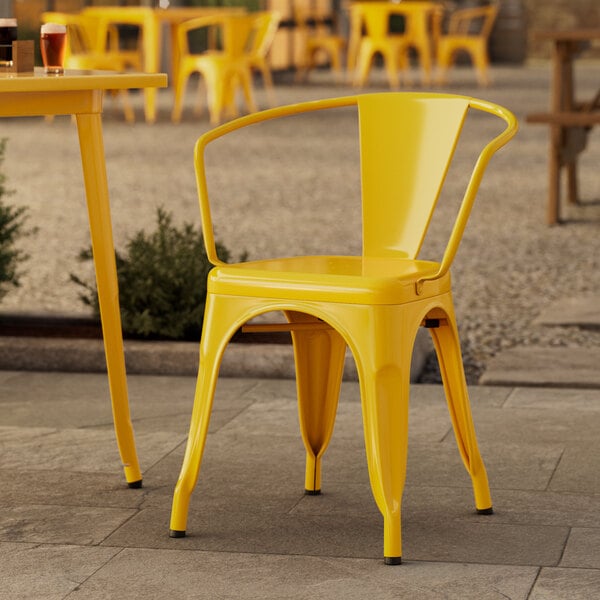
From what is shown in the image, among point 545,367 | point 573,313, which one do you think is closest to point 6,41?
point 545,367

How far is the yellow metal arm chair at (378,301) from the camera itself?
7.76 feet

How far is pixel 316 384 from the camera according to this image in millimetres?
2771

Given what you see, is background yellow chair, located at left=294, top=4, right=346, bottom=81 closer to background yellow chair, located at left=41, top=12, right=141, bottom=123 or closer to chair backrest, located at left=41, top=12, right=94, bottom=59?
background yellow chair, located at left=41, top=12, right=141, bottom=123

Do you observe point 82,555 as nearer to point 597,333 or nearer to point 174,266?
point 174,266

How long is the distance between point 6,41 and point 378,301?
0.98 meters

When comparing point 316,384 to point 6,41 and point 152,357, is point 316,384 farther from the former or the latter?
point 152,357

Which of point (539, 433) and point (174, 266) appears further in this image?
→ point (174, 266)

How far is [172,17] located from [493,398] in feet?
27.4

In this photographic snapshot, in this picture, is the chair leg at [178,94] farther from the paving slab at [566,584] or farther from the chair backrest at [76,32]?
the paving slab at [566,584]

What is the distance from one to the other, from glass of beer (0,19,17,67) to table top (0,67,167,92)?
2.9 inches

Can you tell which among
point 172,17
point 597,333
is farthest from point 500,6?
point 597,333

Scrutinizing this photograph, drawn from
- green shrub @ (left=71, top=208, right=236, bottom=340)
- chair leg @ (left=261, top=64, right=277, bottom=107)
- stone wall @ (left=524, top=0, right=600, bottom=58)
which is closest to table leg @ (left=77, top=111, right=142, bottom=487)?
green shrub @ (left=71, top=208, right=236, bottom=340)

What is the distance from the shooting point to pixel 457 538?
8.27 ft

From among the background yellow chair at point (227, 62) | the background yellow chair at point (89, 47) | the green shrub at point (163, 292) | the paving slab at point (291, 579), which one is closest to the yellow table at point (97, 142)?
the paving slab at point (291, 579)
